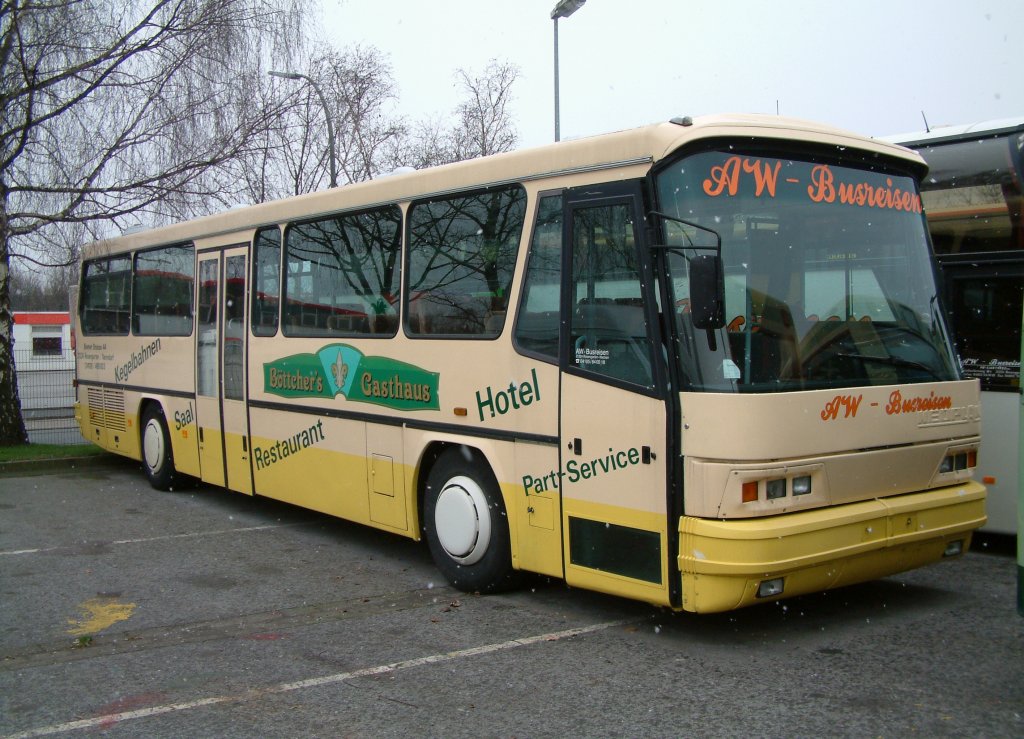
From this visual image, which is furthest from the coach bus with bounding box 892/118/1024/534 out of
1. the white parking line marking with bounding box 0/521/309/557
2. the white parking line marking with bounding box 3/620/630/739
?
the white parking line marking with bounding box 0/521/309/557

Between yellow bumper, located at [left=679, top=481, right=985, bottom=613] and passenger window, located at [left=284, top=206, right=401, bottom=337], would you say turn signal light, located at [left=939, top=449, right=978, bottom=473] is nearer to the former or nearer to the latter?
yellow bumper, located at [left=679, top=481, right=985, bottom=613]

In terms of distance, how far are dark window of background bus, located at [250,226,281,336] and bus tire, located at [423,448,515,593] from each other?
3.14 m

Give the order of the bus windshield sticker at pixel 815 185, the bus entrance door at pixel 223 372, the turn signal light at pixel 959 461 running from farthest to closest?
the bus entrance door at pixel 223 372
the turn signal light at pixel 959 461
the bus windshield sticker at pixel 815 185

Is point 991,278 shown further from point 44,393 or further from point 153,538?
point 44,393

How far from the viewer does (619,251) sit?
6.05 meters

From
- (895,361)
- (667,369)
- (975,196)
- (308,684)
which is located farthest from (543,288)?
(975,196)

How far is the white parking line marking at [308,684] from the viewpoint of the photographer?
487cm

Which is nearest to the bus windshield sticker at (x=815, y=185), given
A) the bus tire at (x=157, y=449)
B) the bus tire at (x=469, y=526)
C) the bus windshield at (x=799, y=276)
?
the bus windshield at (x=799, y=276)

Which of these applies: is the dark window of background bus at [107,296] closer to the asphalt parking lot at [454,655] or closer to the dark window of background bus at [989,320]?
the asphalt parking lot at [454,655]

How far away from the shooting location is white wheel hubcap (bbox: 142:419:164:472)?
40.1 ft

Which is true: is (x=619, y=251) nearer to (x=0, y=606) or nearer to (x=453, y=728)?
(x=453, y=728)

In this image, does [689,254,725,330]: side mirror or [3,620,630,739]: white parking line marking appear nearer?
[3,620,630,739]: white parking line marking

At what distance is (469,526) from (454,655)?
1.39 metres

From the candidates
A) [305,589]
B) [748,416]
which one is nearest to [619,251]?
[748,416]
